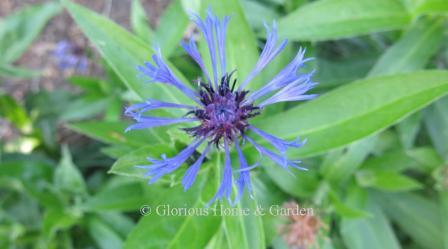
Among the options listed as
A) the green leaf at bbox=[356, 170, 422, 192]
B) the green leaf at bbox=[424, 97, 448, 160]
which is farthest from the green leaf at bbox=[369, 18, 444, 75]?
the green leaf at bbox=[356, 170, 422, 192]

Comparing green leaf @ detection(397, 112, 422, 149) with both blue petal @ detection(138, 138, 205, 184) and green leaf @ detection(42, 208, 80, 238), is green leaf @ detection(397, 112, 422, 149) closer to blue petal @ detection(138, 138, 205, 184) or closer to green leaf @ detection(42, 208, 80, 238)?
blue petal @ detection(138, 138, 205, 184)

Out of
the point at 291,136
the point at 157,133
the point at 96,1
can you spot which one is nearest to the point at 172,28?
the point at 157,133

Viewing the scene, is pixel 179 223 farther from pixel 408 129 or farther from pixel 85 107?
pixel 85 107

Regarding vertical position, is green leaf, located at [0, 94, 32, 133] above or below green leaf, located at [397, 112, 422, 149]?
above

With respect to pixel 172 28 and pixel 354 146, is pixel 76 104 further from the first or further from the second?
pixel 354 146

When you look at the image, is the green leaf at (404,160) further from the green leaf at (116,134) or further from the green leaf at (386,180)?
the green leaf at (116,134)

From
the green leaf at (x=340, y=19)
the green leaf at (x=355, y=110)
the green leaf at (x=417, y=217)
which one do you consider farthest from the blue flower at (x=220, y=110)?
the green leaf at (x=417, y=217)
